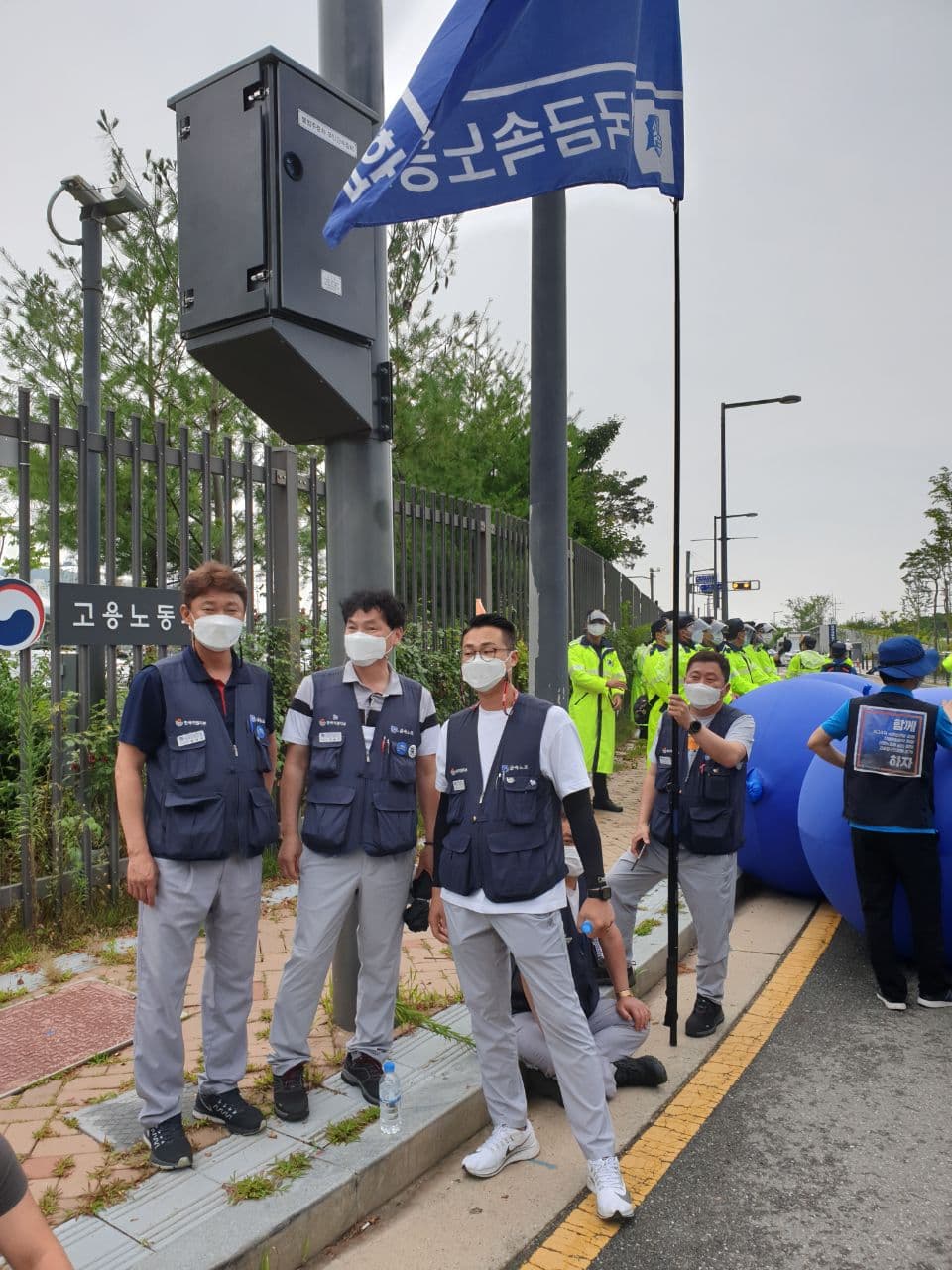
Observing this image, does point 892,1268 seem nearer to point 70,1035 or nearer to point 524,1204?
point 524,1204

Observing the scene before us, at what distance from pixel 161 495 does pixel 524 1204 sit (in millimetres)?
4445

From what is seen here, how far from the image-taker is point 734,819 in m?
4.41

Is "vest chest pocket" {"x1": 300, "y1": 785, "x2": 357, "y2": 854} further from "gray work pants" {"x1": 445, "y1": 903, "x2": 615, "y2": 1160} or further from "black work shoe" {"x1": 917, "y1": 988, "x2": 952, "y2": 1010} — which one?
"black work shoe" {"x1": 917, "y1": 988, "x2": 952, "y2": 1010}

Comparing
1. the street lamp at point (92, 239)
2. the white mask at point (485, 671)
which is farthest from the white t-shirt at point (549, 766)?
the street lamp at point (92, 239)

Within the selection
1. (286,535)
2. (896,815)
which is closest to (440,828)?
(896,815)

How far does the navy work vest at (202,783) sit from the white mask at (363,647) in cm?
43

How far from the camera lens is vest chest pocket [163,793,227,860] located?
311 cm

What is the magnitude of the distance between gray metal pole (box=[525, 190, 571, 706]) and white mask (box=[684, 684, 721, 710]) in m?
0.59

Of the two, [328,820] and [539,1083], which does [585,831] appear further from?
[539,1083]

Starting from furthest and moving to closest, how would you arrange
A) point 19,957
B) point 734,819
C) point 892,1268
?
point 19,957, point 734,819, point 892,1268

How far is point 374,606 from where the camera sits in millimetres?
3578

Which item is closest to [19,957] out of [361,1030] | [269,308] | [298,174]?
[361,1030]

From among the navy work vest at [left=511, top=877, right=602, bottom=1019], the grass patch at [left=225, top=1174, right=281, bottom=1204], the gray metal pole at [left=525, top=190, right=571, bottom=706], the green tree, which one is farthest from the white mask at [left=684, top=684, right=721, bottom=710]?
Answer: the green tree

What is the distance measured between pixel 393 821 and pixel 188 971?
0.83m
